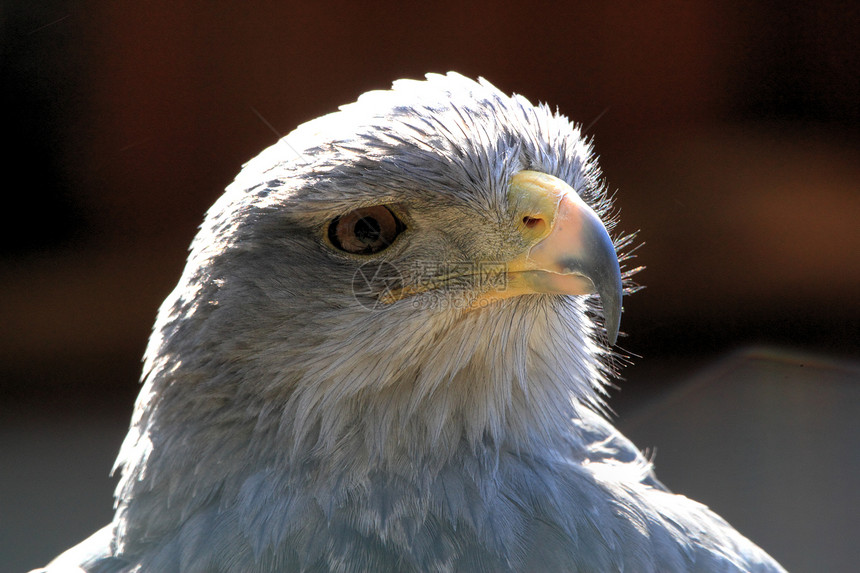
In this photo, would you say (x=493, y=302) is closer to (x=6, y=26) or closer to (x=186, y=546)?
(x=186, y=546)

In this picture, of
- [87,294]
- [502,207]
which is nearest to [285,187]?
[502,207]

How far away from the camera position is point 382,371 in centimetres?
181

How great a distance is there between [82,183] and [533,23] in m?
2.41

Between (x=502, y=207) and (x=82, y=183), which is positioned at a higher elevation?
(x=502, y=207)

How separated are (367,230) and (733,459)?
325 cm

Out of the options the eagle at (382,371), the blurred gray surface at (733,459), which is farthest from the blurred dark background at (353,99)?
the eagle at (382,371)

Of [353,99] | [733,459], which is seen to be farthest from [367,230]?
[733,459]

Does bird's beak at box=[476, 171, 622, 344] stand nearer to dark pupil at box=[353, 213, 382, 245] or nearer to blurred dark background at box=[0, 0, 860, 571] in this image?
dark pupil at box=[353, 213, 382, 245]

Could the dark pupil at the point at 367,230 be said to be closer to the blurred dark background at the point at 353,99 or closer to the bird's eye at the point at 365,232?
the bird's eye at the point at 365,232

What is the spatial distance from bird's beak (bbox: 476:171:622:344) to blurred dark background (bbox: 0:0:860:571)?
2607mm

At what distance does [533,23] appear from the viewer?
4.39 m

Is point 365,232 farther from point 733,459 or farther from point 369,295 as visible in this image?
point 733,459

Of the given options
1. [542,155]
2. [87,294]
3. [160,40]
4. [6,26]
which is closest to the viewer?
[542,155]

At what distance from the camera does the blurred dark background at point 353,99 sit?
4066mm
